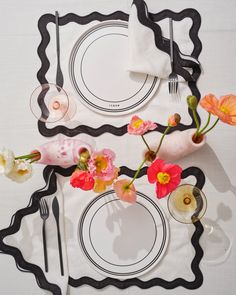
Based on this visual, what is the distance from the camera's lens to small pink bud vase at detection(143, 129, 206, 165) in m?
0.84

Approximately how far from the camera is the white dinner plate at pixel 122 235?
0.91 metres

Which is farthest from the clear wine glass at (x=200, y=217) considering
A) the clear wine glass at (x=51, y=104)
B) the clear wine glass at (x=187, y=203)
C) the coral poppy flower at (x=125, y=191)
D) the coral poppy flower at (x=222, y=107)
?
the clear wine glass at (x=51, y=104)

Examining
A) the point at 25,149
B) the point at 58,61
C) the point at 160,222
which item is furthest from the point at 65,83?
the point at 160,222

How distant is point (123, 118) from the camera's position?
937 millimetres

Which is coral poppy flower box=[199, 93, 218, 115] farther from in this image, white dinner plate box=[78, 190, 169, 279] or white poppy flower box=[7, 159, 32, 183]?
white poppy flower box=[7, 159, 32, 183]

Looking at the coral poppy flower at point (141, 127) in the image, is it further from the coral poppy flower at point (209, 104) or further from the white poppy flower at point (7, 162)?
the white poppy flower at point (7, 162)

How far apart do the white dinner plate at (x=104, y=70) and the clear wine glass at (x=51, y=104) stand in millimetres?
43

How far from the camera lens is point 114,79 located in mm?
936

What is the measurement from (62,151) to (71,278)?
360mm

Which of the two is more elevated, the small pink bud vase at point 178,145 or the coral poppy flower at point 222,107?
the coral poppy flower at point 222,107

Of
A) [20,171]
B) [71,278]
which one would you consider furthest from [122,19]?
[71,278]

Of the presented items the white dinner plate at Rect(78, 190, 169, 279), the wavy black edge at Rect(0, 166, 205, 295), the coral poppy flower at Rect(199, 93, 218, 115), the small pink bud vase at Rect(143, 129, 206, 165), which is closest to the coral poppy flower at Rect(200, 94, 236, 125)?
the coral poppy flower at Rect(199, 93, 218, 115)

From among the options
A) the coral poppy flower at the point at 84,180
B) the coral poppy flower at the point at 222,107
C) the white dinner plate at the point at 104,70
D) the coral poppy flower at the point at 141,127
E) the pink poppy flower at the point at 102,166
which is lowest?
the coral poppy flower at the point at 84,180

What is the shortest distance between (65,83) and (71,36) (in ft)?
0.45
